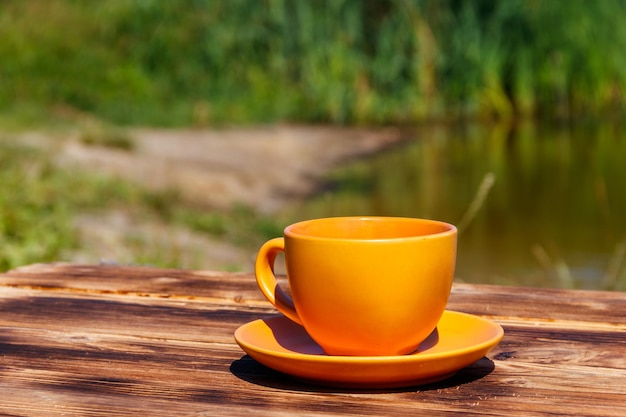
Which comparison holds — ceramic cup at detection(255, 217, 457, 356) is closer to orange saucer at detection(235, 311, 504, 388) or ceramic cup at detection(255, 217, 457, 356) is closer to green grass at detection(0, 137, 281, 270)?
orange saucer at detection(235, 311, 504, 388)

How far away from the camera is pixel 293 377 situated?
37.9 inches

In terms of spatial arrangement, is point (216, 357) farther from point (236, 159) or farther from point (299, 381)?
point (236, 159)

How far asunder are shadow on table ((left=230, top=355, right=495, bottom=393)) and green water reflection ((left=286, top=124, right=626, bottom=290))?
5.79ft

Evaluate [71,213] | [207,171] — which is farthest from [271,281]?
[207,171]

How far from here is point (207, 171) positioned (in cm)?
641

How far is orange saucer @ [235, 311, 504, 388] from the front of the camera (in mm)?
895

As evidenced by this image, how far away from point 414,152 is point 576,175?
1799mm

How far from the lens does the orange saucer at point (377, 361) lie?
0.90 m

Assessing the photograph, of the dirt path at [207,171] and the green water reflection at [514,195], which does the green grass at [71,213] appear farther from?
the green water reflection at [514,195]

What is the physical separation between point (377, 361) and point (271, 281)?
0.69 ft

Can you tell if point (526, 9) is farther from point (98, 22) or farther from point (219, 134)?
point (98, 22)

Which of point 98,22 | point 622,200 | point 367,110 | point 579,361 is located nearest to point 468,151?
point 367,110

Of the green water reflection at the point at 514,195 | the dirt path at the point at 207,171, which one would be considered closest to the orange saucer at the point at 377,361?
the green water reflection at the point at 514,195

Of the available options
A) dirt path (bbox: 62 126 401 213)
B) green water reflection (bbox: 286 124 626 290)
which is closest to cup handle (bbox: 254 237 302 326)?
green water reflection (bbox: 286 124 626 290)
